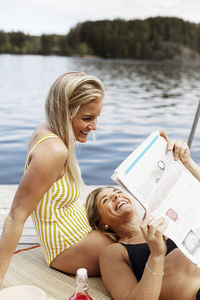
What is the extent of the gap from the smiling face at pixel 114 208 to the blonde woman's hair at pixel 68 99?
1.27ft

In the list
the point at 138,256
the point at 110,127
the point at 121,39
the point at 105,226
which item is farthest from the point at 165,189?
the point at 121,39

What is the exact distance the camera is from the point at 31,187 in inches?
59.1

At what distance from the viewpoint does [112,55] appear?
40.5m

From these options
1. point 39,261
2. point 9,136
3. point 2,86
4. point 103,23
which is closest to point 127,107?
point 9,136

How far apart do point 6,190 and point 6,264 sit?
157 cm

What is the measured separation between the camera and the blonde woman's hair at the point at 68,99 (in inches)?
61.8

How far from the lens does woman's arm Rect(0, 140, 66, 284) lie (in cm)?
150

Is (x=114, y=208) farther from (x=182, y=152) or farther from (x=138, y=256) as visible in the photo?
(x=182, y=152)

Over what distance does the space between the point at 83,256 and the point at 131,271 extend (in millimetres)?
323

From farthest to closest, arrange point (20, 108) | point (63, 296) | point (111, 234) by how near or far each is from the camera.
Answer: point (20, 108)
point (111, 234)
point (63, 296)

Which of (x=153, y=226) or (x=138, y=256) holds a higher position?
(x=153, y=226)

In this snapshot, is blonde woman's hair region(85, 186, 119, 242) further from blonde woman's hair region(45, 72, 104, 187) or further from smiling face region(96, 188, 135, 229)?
blonde woman's hair region(45, 72, 104, 187)

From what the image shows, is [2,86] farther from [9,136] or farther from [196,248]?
[196,248]

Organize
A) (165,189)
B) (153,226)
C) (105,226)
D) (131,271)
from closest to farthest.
Answer: (153,226) < (165,189) < (131,271) < (105,226)
